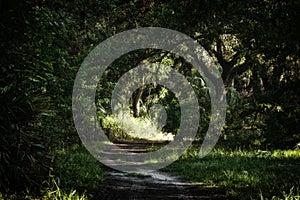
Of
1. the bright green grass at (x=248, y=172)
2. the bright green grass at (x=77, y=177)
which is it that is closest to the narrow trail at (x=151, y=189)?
the bright green grass at (x=77, y=177)

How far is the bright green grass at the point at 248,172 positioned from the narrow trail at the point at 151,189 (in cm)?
51

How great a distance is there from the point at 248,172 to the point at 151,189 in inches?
128

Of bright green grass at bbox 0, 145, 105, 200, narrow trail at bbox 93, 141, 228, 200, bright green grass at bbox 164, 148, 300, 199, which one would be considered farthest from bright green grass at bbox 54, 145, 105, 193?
bright green grass at bbox 164, 148, 300, 199

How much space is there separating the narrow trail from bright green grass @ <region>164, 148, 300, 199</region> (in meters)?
0.51

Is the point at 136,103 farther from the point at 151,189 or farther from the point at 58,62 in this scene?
the point at 151,189

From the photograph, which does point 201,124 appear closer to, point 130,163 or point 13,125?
point 130,163

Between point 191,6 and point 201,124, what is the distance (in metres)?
12.1

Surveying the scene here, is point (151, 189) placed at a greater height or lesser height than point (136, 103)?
lesser

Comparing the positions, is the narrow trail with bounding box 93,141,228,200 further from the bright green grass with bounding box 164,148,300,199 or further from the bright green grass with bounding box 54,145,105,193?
the bright green grass with bounding box 164,148,300,199

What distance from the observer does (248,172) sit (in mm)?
11000

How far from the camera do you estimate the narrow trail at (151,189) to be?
8.70m

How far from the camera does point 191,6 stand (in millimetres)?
8859

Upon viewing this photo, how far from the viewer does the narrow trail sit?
8703 millimetres

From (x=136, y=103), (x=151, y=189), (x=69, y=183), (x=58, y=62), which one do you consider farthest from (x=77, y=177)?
(x=136, y=103)
